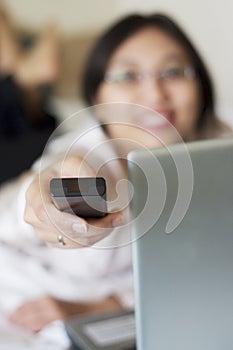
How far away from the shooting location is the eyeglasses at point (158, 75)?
2.22 feet

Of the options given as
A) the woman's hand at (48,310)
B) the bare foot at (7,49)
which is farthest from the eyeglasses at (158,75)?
the bare foot at (7,49)

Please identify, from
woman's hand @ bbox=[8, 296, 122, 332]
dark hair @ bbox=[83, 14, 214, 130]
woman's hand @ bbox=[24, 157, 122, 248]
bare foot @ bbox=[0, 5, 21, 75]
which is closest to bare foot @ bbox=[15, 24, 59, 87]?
bare foot @ bbox=[0, 5, 21, 75]

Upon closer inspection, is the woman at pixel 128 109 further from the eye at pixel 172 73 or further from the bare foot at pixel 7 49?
the bare foot at pixel 7 49

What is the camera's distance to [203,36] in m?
0.74

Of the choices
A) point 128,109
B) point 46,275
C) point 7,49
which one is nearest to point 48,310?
point 46,275

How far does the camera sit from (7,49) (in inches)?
66.9

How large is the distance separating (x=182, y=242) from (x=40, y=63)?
143 cm

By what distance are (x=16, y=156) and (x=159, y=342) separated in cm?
111

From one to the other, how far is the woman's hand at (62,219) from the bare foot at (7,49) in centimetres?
130

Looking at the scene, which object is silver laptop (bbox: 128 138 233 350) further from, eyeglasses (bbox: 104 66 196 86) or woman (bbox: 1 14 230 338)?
eyeglasses (bbox: 104 66 196 86)

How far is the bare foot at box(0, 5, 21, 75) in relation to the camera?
66.4 inches

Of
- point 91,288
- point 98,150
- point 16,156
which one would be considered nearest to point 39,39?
point 16,156

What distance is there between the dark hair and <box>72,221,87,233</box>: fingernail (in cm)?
27

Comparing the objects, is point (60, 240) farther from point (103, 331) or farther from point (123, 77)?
point (123, 77)
